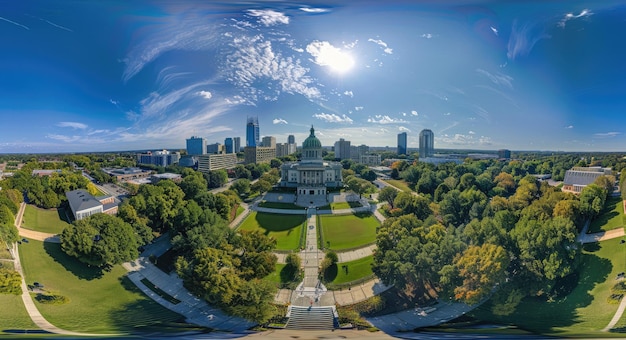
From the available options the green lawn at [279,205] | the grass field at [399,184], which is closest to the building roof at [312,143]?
the green lawn at [279,205]

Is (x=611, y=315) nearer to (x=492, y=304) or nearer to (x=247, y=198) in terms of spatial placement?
(x=492, y=304)

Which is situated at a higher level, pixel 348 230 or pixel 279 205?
pixel 279 205

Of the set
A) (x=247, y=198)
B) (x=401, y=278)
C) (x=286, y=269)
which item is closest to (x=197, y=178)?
(x=247, y=198)

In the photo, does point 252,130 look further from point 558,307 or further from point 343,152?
point 558,307

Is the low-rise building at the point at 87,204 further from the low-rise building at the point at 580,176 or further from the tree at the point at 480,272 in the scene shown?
the low-rise building at the point at 580,176

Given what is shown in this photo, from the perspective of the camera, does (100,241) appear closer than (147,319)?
No

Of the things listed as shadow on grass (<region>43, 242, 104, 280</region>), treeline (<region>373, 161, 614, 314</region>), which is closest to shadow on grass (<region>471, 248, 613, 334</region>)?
treeline (<region>373, 161, 614, 314</region>)

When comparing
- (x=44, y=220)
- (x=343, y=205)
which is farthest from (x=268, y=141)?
(x=44, y=220)
